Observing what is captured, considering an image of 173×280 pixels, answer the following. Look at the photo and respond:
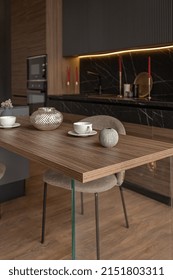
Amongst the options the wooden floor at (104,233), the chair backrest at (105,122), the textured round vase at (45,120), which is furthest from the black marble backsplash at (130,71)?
the textured round vase at (45,120)

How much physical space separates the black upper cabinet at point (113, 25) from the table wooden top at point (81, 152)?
1678 millimetres

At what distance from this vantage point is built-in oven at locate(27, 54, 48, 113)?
4.17 m

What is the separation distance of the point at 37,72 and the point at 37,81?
124mm

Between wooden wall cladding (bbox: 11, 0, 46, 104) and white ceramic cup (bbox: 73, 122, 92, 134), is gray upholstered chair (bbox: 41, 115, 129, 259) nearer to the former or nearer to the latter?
white ceramic cup (bbox: 73, 122, 92, 134)

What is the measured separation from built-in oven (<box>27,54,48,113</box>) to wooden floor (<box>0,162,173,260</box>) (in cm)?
215

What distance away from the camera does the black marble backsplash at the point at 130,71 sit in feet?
10.7

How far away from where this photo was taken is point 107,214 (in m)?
1.96

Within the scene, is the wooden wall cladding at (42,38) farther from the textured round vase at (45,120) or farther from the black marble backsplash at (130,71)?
the textured round vase at (45,120)

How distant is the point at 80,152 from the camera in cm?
137

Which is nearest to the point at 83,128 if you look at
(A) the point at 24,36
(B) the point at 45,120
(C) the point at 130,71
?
(B) the point at 45,120
